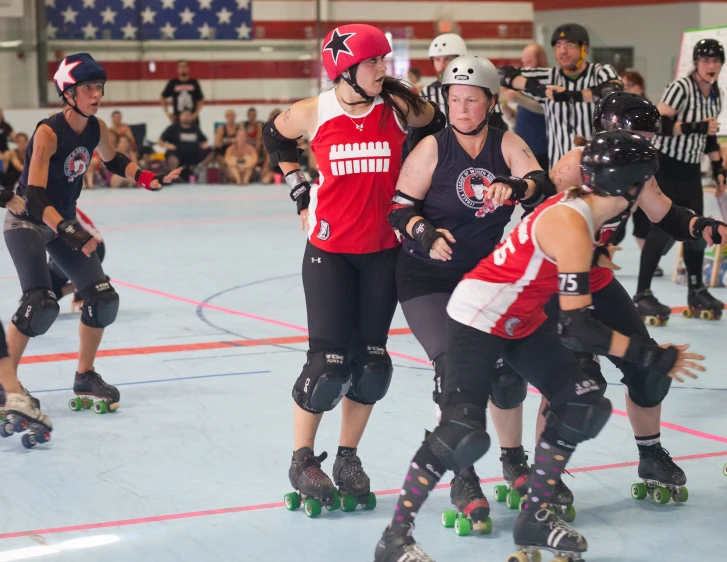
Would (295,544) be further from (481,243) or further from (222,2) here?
(222,2)

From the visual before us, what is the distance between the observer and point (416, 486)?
289cm

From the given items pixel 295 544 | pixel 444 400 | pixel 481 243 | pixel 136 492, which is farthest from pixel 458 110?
pixel 136 492

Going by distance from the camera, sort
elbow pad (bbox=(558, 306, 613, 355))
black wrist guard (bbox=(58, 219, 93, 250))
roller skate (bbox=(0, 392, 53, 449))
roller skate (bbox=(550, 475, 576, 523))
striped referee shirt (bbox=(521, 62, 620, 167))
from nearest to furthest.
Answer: elbow pad (bbox=(558, 306, 613, 355)) → roller skate (bbox=(550, 475, 576, 523)) → roller skate (bbox=(0, 392, 53, 449)) → black wrist guard (bbox=(58, 219, 93, 250)) → striped referee shirt (bbox=(521, 62, 620, 167))

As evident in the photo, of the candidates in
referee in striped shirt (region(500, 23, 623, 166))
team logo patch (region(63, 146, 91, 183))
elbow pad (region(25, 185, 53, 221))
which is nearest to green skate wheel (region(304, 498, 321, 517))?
elbow pad (region(25, 185, 53, 221))

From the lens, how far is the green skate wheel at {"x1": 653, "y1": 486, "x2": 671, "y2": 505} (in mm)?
3449

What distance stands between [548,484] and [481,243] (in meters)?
0.82

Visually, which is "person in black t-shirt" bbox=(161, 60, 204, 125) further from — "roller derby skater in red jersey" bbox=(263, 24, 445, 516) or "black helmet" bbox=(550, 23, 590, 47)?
"roller derby skater in red jersey" bbox=(263, 24, 445, 516)

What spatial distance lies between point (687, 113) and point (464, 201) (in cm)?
380

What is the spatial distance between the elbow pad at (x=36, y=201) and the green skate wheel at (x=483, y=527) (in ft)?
7.91

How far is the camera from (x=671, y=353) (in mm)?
2814

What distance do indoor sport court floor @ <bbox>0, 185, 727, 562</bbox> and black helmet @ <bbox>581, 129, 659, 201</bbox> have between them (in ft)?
3.49

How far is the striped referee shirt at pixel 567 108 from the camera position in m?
6.63

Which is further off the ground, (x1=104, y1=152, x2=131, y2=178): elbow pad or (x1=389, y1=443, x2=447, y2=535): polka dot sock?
(x1=104, y1=152, x2=131, y2=178): elbow pad

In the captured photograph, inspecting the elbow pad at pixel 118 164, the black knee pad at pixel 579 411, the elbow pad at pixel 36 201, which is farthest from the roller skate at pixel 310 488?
the elbow pad at pixel 118 164
